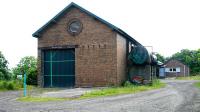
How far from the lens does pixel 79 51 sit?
28.7 metres

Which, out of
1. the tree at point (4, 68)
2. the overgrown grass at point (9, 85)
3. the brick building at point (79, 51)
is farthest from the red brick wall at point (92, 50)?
the tree at point (4, 68)

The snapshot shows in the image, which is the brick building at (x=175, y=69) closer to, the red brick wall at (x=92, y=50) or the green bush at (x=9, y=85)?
the red brick wall at (x=92, y=50)

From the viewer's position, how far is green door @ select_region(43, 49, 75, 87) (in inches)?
1153

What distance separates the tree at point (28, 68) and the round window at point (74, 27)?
22.0 feet

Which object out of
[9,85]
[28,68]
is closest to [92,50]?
[9,85]

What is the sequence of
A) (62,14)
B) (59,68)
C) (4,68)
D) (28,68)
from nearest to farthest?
(62,14)
(59,68)
(4,68)
(28,68)

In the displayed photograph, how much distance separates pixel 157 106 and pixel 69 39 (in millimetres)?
16190

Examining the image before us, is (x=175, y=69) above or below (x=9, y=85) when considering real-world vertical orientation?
above

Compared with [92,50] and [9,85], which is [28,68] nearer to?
[9,85]

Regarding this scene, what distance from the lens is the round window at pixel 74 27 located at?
94.6 feet

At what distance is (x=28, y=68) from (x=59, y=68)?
13858mm

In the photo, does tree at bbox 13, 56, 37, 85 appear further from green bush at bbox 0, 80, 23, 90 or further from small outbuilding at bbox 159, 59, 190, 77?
small outbuilding at bbox 159, 59, 190, 77

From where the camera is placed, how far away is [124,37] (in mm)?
30656

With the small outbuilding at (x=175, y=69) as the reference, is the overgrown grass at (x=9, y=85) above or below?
below
